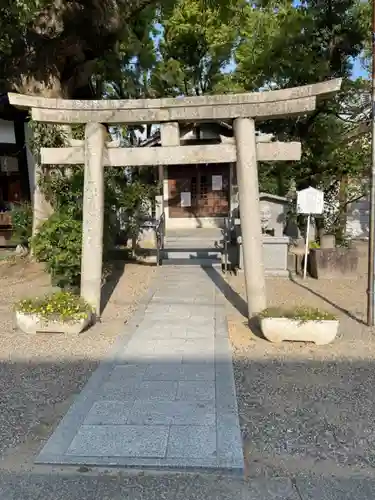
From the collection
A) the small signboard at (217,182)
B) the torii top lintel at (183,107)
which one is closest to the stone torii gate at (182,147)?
the torii top lintel at (183,107)

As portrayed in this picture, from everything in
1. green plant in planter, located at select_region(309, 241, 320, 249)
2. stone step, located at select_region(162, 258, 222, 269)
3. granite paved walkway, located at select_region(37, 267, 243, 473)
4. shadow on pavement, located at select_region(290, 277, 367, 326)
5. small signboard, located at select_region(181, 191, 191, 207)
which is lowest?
granite paved walkway, located at select_region(37, 267, 243, 473)

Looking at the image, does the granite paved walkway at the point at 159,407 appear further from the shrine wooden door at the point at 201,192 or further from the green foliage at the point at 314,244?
the shrine wooden door at the point at 201,192

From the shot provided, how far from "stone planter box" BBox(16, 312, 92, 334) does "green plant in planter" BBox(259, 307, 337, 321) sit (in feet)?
7.85

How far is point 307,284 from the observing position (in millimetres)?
8961

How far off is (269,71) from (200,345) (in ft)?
29.4

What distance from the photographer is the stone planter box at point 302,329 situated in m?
5.16

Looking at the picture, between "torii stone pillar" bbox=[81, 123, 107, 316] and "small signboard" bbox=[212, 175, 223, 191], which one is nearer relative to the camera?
"torii stone pillar" bbox=[81, 123, 107, 316]

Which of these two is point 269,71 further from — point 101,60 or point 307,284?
point 307,284

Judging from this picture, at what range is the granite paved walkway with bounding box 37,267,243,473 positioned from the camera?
9.78 ft

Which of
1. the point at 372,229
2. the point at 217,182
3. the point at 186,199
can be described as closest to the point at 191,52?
the point at 217,182

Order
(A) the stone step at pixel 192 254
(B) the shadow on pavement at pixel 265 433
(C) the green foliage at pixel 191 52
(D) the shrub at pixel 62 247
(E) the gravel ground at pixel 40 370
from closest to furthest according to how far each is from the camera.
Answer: (B) the shadow on pavement at pixel 265 433
(E) the gravel ground at pixel 40 370
(D) the shrub at pixel 62 247
(A) the stone step at pixel 192 254
(C) the green foliage at pixel 191 52

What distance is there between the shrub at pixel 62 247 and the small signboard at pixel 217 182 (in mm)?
10846

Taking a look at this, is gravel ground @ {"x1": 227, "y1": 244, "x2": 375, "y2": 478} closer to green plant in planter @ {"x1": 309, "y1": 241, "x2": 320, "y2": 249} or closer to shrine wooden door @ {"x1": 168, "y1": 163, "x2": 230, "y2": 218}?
green plant in planter @ {"x1": 309, "y1": 241, "x2": 320, "y2": 249}

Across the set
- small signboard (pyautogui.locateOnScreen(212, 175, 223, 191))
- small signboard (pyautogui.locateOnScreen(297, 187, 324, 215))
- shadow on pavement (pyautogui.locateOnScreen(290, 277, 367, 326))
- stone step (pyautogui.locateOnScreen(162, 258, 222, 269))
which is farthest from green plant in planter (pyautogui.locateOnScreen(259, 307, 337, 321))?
small signboard (pyautogui.locateOnScreen(212, 175, 223, 191))
